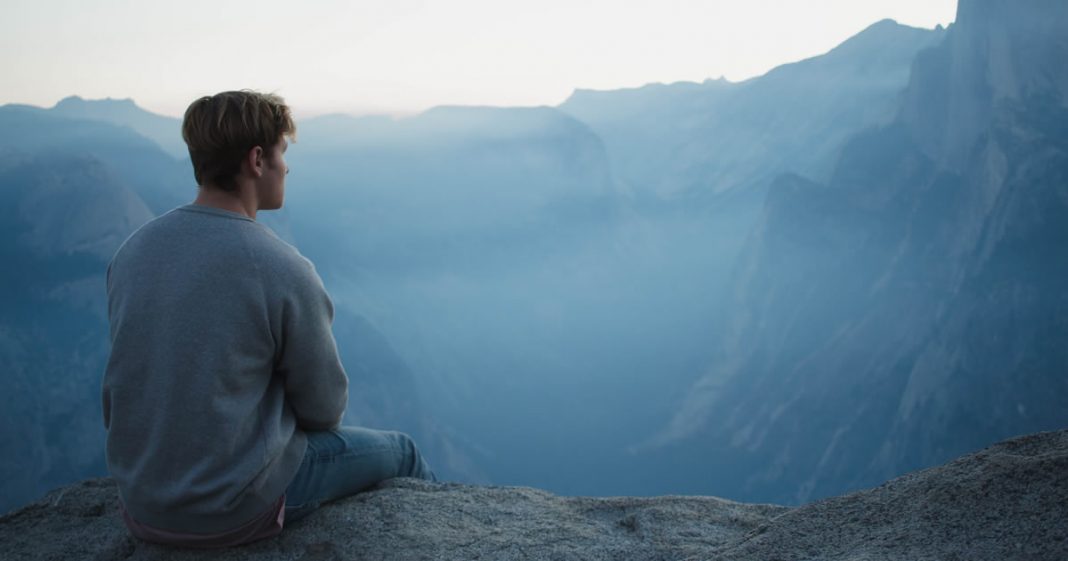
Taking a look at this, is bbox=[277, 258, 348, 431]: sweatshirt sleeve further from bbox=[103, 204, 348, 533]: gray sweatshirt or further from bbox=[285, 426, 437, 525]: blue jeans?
bbox=[285, 426, 437, 525]: blue jeans

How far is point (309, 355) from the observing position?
81.8 inches

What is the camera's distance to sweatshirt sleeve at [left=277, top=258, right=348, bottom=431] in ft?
6.59

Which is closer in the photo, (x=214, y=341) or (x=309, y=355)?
(x=214, y=341)

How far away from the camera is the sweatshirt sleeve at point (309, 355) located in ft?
6.59

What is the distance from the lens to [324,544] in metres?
2.52

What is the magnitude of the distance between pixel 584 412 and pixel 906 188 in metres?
30.4

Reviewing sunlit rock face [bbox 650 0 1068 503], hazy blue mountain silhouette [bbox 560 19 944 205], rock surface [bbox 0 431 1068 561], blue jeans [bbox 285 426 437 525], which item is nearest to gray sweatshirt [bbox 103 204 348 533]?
blue jeans [bbox 285 426 437 525]

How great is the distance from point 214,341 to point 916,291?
4941cm

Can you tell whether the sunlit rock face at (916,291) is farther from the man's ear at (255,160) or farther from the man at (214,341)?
the man's ear at (255,160)

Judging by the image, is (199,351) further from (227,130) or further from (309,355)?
(227,130)

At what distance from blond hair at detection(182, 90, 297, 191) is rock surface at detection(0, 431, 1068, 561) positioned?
1275mm

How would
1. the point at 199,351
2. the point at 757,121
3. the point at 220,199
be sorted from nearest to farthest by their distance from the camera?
the point at 199,351, the point at 220,199, the point at 757,121

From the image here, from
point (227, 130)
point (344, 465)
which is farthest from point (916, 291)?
point (227, 130)

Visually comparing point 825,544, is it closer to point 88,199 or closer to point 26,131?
point 88,199
